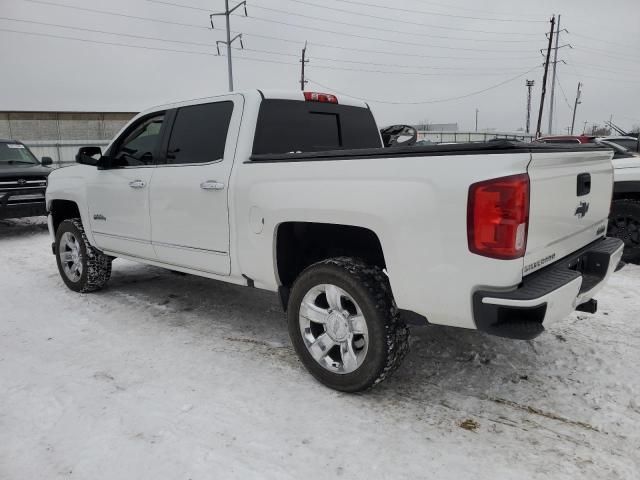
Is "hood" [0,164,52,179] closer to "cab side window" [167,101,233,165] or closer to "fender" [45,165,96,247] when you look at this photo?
"fender" [45,165,96,247]

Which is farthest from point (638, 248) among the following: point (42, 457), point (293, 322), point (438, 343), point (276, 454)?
point (42, 457)

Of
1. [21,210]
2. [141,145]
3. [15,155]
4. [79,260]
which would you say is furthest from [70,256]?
[15,155]

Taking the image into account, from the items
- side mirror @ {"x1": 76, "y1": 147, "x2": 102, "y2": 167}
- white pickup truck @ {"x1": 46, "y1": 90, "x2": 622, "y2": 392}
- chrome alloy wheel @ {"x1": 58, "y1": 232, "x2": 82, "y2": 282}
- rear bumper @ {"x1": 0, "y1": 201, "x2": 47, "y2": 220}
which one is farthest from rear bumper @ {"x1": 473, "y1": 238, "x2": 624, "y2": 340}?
rear bumper @ {"x1": 0, "y1": 201, "x2": 47, "y2": 220}

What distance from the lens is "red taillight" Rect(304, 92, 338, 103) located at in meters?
4.01

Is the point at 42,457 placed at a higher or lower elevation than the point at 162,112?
lower

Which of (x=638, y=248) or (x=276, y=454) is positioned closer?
(x=276, y=454)

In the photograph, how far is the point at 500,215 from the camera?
2.30 meters

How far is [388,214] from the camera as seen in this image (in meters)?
2.62

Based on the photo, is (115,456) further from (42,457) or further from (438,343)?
(438,343)

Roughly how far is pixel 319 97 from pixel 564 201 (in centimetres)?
216

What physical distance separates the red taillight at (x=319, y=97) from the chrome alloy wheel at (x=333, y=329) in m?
1.73

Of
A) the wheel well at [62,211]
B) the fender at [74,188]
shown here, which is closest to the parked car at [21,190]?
the wheel well at [62,211]

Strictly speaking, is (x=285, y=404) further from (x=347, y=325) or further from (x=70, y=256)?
(x=70, y=256)

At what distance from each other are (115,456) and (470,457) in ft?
5.71
